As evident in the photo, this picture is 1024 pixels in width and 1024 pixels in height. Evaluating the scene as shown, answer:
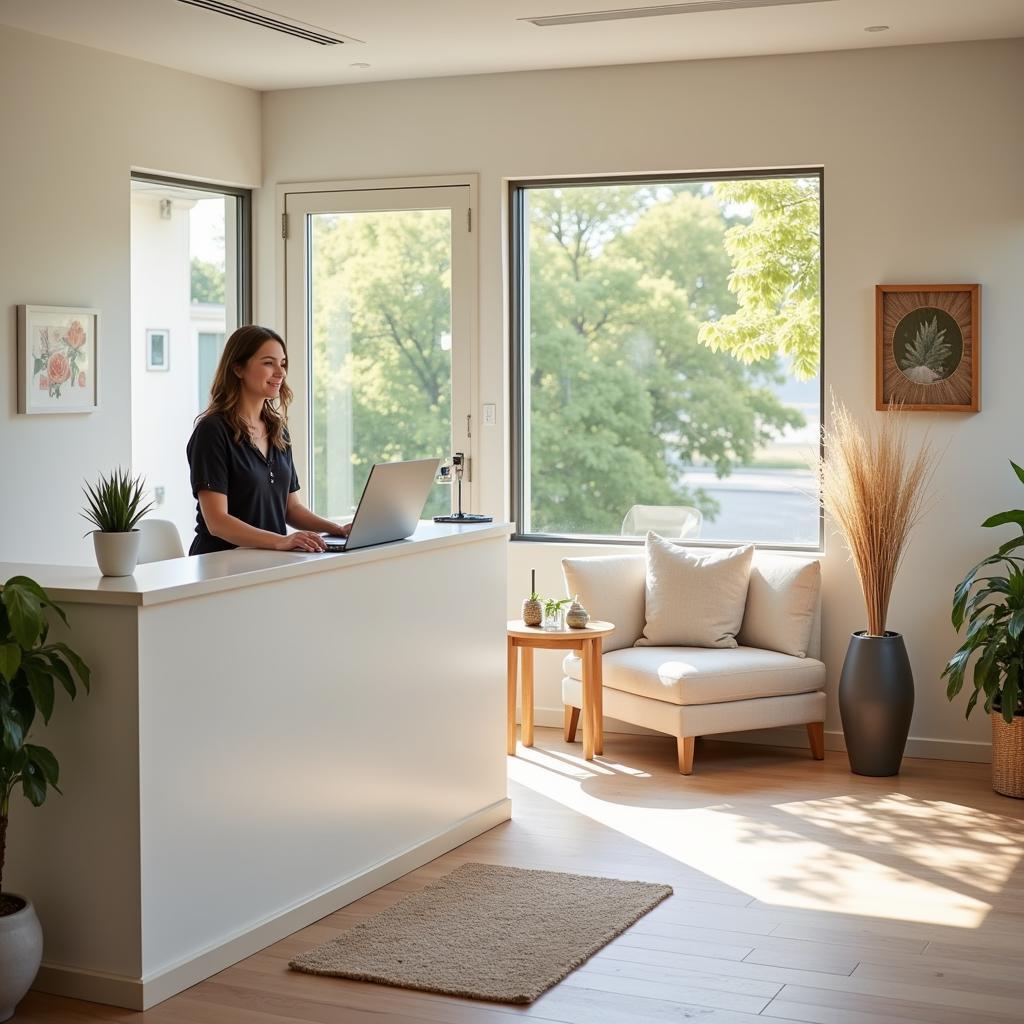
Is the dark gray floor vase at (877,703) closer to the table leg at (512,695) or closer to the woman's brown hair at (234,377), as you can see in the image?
the table leg at (512,695)

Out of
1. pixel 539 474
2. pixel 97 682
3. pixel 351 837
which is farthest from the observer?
pixel 539 474

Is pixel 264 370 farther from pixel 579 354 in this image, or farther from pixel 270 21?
pixel 579 354

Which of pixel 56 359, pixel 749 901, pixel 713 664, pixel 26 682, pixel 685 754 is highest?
pixel 56 359

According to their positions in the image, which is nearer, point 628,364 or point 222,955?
point 222,955

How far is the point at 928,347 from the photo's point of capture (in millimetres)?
5871

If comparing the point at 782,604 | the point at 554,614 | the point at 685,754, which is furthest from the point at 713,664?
the point at 554,614

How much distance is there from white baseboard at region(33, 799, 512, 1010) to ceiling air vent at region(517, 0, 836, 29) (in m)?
2.98

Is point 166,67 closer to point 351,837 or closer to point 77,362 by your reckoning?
point 77,362

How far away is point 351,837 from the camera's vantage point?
13.6ft

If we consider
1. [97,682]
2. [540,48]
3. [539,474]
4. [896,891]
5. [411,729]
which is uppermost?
[540,48]

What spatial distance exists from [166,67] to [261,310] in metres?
1.23

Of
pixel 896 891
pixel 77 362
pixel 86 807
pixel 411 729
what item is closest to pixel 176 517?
pixel 77 362

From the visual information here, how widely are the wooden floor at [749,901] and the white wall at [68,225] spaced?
2130 mm

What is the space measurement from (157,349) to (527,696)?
231 cm
